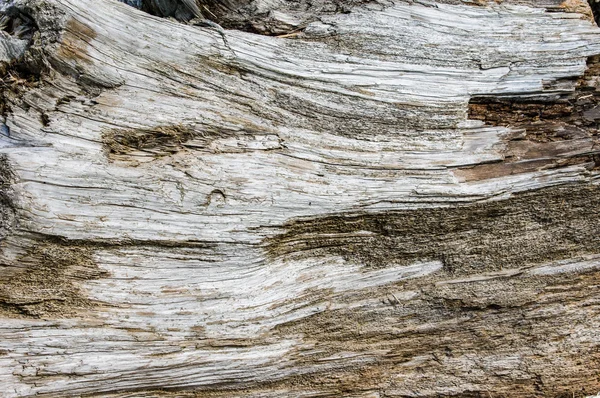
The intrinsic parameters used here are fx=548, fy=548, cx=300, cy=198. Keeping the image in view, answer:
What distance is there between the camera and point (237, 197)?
15.3ft

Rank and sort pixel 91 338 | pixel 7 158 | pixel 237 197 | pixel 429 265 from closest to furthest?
pixel 7 158 < pixel 91 338 < pixel 237 197 < pixel 429 265

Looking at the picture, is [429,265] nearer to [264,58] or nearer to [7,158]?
[264,58]

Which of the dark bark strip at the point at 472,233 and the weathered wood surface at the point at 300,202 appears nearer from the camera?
the weathered wood surface at the point at 300,202

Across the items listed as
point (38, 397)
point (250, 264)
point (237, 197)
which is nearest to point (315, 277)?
point (250, 264)

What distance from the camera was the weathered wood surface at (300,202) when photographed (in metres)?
4.31

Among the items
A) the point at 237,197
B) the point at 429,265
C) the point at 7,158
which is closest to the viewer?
the point at 7,158

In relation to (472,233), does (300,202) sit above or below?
above

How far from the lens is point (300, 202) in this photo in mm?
4777

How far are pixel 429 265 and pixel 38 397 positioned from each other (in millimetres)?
3433

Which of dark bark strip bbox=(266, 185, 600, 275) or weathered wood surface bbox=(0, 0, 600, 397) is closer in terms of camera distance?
weathered wood surface bbox=(0, 0, 600, 397)

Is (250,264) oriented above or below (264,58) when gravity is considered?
below

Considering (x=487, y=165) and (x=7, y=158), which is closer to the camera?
(x=7, y=158)

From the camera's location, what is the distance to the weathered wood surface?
4.31 meters

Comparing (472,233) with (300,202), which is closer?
(300,202)
